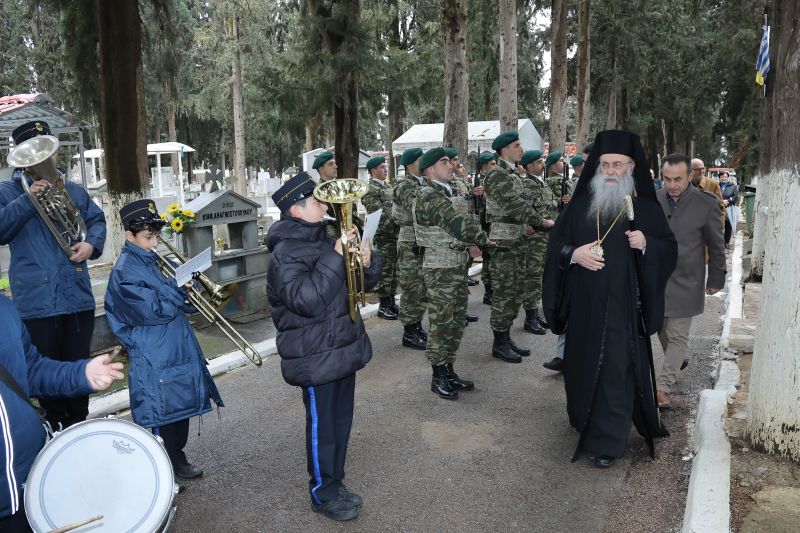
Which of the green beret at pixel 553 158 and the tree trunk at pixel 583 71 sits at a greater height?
the tree trunk at pixel 583 71

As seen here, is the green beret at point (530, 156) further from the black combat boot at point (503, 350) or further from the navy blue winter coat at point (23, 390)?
the navy blue winter coat at point (23, 390)

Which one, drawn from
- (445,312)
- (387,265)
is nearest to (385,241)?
(387,265)

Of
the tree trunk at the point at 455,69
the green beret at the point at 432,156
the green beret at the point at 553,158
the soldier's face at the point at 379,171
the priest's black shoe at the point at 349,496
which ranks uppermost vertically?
the tree trunk at the point at 455,69

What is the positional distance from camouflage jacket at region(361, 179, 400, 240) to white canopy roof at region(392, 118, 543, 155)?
10.5m

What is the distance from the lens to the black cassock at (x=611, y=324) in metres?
4.45

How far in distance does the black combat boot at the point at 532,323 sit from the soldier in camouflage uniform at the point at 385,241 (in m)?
1.89

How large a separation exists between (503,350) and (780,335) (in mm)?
3187

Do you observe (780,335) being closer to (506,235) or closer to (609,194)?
(609,194)

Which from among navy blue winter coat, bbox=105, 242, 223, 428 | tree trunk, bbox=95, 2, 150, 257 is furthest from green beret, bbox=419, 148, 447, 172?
tree trunk, bbox=95, 2, 150, 257

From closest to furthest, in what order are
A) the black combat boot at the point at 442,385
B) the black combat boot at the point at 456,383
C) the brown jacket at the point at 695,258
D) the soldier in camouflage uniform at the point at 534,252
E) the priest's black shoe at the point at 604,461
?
the priest's black shoe at the point at 604,461
the brown jacket at the point at 695,258
the black combat boot at the point at 442,385
the black combat boot at the point at 456,383
the soldier in camouflage uniform at the point at 534,252

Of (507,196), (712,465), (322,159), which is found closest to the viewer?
(712,465)

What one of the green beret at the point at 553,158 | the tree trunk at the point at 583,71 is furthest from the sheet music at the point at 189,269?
the tree trunk at the point at 583,71

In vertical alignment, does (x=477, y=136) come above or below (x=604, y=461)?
above

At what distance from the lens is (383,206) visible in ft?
30.6
